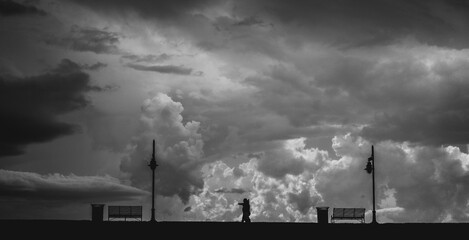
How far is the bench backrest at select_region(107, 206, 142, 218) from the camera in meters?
43.8

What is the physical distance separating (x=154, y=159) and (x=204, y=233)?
13.3 meters

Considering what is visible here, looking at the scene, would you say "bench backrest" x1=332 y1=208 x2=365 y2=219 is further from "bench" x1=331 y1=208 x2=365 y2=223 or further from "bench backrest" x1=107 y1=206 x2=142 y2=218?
"bench backrest" x1=107 y1=206 x2=142 y2=218

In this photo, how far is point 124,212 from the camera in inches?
1740

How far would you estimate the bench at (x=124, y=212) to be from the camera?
43844 mm

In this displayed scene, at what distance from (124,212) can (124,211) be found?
74 mm

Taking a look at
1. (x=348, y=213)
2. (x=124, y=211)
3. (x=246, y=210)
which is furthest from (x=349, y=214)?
(x=124, y=211)

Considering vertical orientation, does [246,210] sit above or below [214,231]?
above

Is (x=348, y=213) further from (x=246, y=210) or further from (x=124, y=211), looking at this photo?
Answer: (x=124, y=211)

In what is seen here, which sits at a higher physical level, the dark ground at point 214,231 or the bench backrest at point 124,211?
the bench backrest at point 124,211

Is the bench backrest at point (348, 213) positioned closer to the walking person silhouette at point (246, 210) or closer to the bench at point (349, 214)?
the bench at point (349, 214)

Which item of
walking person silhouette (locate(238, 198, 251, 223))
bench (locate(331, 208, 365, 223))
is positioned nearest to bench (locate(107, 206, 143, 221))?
walking person silhouette (locate(238, 198, 251, 223))

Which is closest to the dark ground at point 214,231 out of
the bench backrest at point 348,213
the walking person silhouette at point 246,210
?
the walking person silhouette at point 246,210

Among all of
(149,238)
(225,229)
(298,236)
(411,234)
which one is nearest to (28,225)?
(149,238)

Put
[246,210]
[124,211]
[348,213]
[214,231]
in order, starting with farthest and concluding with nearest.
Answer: [348,213]
[124,211]
[246,210]
[214,231]
